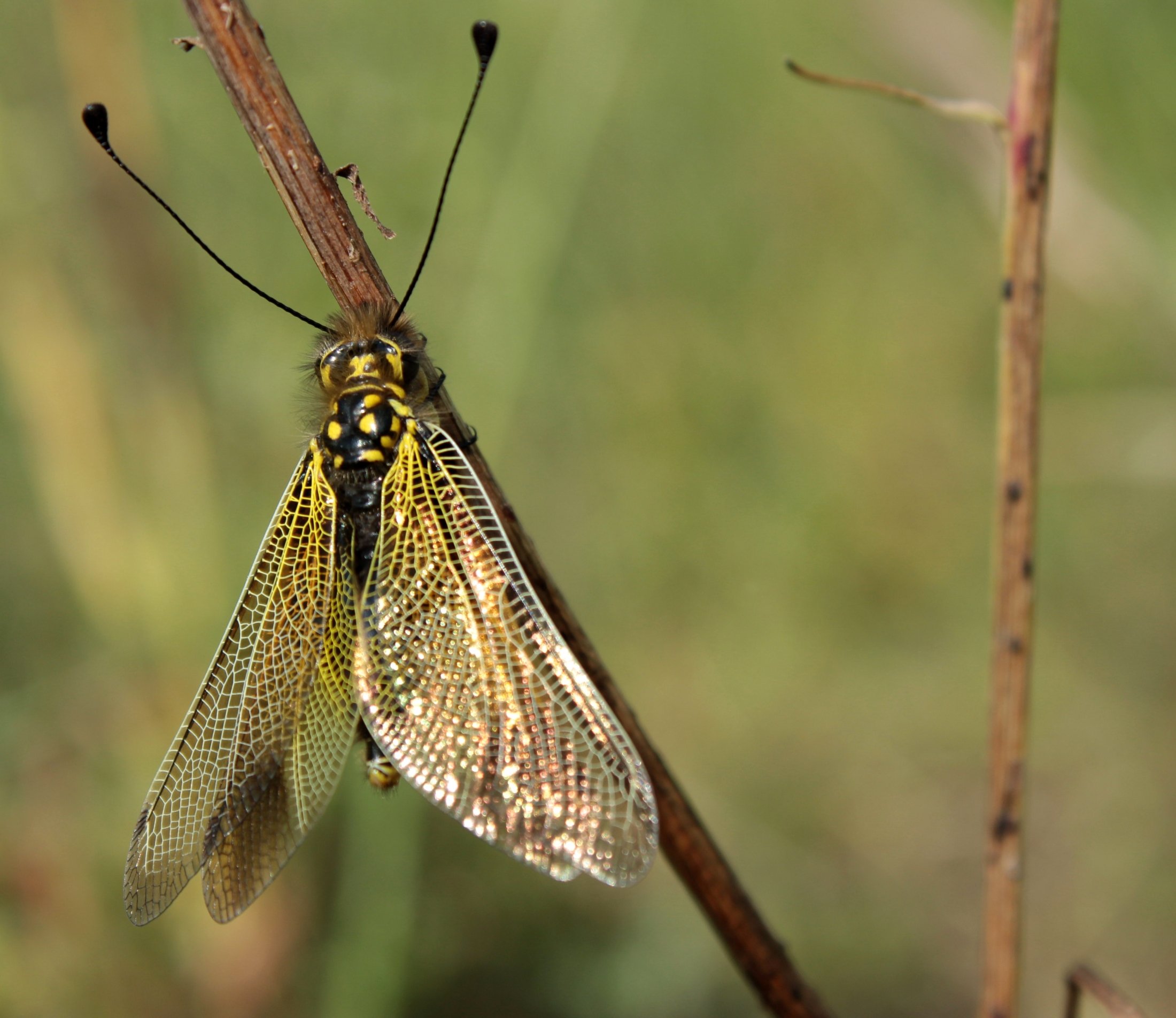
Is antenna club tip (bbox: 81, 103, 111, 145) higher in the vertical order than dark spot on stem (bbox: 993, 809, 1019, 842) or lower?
higher

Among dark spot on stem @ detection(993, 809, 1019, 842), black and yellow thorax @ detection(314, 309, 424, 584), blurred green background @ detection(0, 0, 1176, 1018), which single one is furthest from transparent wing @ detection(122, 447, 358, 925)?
dark spot on stem @ detection(993, 809, 1019, 842)

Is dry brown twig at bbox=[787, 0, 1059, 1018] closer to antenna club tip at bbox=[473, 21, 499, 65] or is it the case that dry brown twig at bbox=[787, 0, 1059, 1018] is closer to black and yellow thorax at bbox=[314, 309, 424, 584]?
antenna club tip at bbox=[473, 21, 499, 65]

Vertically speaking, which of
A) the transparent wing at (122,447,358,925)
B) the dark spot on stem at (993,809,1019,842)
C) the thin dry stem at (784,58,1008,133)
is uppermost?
the thin dry stem at (784,58,1008,133)

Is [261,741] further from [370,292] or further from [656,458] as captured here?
[656,458]

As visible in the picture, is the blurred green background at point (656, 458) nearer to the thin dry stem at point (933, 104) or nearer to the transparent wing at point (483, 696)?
the transparent wing at point (483, 696)

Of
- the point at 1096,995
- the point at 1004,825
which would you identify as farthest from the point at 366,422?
the point at 1096,995

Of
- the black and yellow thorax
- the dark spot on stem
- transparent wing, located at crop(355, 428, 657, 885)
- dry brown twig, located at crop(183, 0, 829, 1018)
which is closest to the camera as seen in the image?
dry brown twig, located at crop(183, 0, 829, 1018)
